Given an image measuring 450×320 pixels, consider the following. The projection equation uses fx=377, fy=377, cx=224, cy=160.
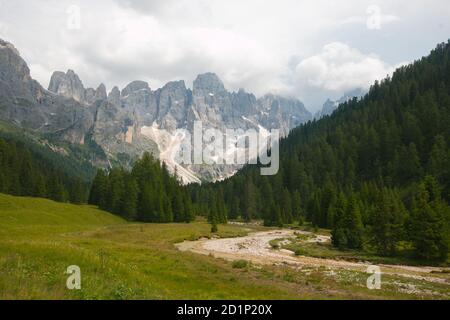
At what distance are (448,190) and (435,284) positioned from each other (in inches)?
2988

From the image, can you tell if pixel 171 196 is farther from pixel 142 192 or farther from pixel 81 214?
pixel 81 214

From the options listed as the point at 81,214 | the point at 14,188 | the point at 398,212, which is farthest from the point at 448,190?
the point at 14,188

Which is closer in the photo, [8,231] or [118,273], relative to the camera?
[118,273]

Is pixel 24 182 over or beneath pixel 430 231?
over

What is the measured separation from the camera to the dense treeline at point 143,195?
11056 centimetres

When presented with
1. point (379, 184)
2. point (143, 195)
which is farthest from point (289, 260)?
point (379, 184)

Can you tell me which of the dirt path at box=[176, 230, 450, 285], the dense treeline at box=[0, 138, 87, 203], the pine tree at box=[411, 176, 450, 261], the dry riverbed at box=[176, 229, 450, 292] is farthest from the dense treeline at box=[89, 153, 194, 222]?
the pine tree at box=[411, 176, 450, 261]

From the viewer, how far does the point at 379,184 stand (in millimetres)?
131625

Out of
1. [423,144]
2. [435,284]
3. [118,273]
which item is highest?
[423,144]

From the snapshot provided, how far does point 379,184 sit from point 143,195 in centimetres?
8066

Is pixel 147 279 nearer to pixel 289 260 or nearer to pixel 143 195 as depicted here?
pixel 289 260

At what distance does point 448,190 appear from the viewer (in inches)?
3969

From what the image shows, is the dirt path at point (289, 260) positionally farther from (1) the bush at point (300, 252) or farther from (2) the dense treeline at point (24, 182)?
(2) the dense treeline at point (24, 182)
